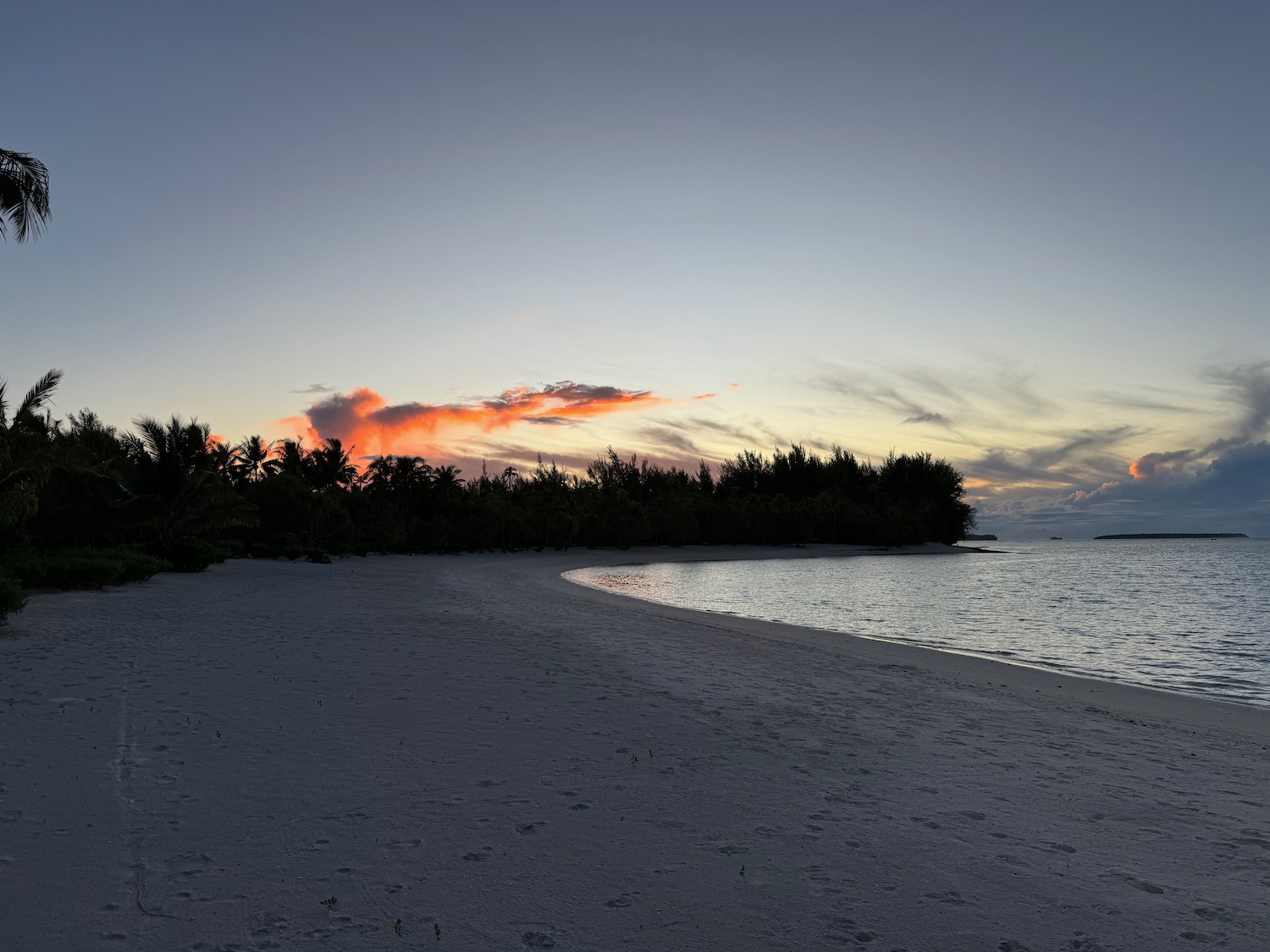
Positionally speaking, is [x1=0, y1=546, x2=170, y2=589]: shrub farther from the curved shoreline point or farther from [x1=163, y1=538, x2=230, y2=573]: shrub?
the curved shoreline point

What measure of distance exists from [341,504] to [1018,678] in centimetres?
4014

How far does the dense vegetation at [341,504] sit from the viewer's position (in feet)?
67.9

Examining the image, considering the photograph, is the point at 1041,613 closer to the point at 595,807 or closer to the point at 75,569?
the point at 595,807

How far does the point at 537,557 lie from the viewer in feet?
179

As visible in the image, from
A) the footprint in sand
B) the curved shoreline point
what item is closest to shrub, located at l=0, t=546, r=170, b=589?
the curved shoreline point

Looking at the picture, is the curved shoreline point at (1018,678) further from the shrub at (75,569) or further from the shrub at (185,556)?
the shrub at (185,556)

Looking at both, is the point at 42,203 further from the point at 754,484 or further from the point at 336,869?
the point at 754,484

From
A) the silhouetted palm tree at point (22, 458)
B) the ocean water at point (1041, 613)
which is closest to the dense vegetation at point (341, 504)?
the silhouetted palm tree at point (22, 458)

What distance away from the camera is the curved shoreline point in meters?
10.8

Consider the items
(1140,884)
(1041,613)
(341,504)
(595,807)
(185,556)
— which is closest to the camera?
(1140,884)

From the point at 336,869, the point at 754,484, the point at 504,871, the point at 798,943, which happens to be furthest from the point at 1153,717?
the point at 754,484

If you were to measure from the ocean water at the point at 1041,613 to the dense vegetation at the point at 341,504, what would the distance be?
1325 centimetres

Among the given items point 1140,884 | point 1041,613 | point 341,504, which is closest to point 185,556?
point 341,504

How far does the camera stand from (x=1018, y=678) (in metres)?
13.4
